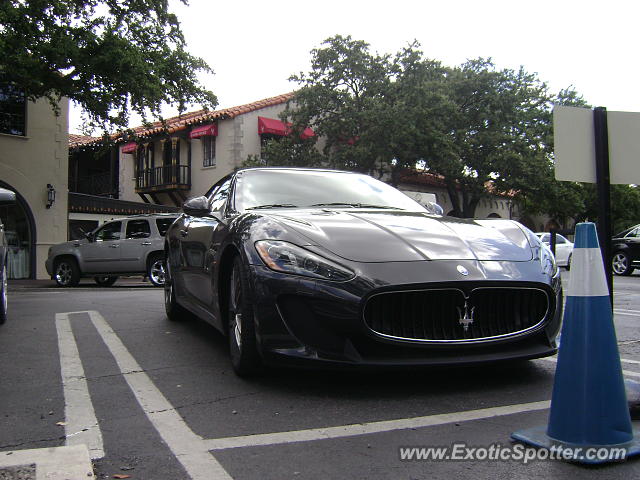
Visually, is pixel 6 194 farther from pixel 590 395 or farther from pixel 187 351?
pixel 590 395

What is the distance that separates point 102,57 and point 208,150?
16.0 metres

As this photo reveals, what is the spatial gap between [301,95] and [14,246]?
1338 cm

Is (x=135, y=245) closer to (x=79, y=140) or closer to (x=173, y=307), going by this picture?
(x=173, y=307)

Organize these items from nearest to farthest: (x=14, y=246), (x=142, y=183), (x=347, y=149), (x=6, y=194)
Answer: (x=6, y=194)
(x=14, y=246)
(x=347, y=149)
(x=142, y=183)

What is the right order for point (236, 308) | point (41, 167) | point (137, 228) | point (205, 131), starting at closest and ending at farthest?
point (236, 308) → point (137, 228) → point (41, 167) → point (205, 131)

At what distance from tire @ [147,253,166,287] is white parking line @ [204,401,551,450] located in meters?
13.0

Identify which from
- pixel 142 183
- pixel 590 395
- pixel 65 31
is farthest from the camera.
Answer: pixel 142 183

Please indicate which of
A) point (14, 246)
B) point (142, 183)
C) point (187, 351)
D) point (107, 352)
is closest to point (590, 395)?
point (187, 351)

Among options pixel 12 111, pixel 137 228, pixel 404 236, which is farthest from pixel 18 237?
pixel 404 236

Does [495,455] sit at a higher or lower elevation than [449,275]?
lower

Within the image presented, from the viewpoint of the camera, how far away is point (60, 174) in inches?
800

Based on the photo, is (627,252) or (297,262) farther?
(627,252)

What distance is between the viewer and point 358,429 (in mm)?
2846

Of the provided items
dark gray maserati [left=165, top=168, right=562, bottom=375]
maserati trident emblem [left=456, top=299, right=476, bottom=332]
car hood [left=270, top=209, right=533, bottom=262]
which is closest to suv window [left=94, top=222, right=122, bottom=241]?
dark gray maserati [left=165, top=168, right=562, bottom=375]
